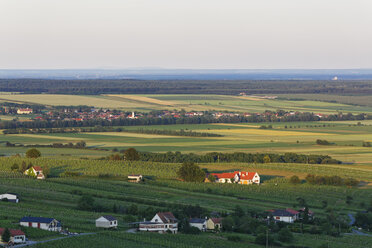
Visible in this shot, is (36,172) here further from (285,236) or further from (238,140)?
(238,140)

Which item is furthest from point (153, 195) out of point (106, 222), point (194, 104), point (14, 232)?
point (194, 104)

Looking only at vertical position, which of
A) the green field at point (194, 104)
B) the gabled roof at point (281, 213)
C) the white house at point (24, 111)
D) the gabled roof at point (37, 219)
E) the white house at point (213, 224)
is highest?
the gabled roof at point (37, 219)

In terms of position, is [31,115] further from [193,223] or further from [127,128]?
[193,223]

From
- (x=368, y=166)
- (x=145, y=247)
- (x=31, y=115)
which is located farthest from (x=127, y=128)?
(x=145, y=247)

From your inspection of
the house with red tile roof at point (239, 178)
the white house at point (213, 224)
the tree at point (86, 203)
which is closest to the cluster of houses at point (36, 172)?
the tree at point (86, 203)

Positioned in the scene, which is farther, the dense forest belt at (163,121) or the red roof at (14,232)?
the dense forest belt at (163,121)

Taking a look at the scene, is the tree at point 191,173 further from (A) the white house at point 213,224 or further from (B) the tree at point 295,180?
(A) the white house at point 213,224
